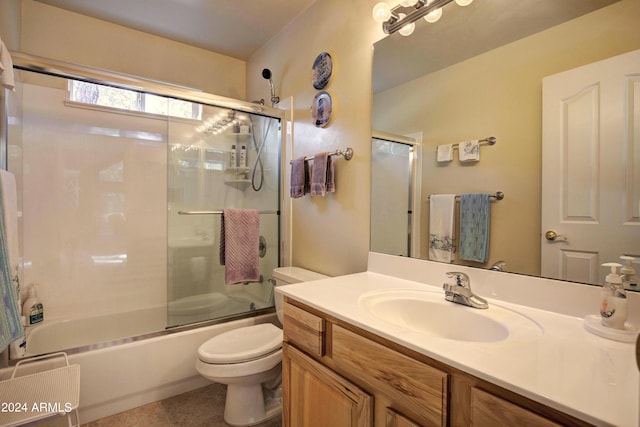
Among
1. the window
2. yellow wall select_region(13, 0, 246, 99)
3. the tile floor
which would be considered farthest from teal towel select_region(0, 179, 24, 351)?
yellow wall select_region(13, 0, 246, 99)

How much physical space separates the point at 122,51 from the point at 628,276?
3148 millimetres

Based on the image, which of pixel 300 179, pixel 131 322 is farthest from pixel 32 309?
pixel 300 179

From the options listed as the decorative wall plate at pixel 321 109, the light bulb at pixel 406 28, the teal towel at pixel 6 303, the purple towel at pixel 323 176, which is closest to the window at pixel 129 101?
the decorative wall plate at pixel 321 109

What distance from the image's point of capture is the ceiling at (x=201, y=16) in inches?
79.7

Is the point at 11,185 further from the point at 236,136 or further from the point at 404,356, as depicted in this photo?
the point at 404,356

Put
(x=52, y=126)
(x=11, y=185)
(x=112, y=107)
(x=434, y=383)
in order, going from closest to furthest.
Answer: (x=434, y=383)
(x=11, y=185)
(x=52, y=126)
(x=112, y=107)

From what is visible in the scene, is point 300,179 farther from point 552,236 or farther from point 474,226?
point 552,236

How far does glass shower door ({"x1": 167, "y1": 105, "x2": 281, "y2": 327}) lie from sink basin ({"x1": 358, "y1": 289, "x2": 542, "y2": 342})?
1.31 m

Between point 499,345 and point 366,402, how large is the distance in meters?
0.40

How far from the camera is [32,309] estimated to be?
1.88 meters

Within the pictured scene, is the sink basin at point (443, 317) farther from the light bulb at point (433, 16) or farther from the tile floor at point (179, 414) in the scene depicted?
the light bulb at point (433, 16)

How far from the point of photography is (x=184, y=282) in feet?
7.30

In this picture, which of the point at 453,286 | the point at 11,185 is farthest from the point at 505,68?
the point at 11,185

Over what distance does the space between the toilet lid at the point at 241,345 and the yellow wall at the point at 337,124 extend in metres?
0.50
